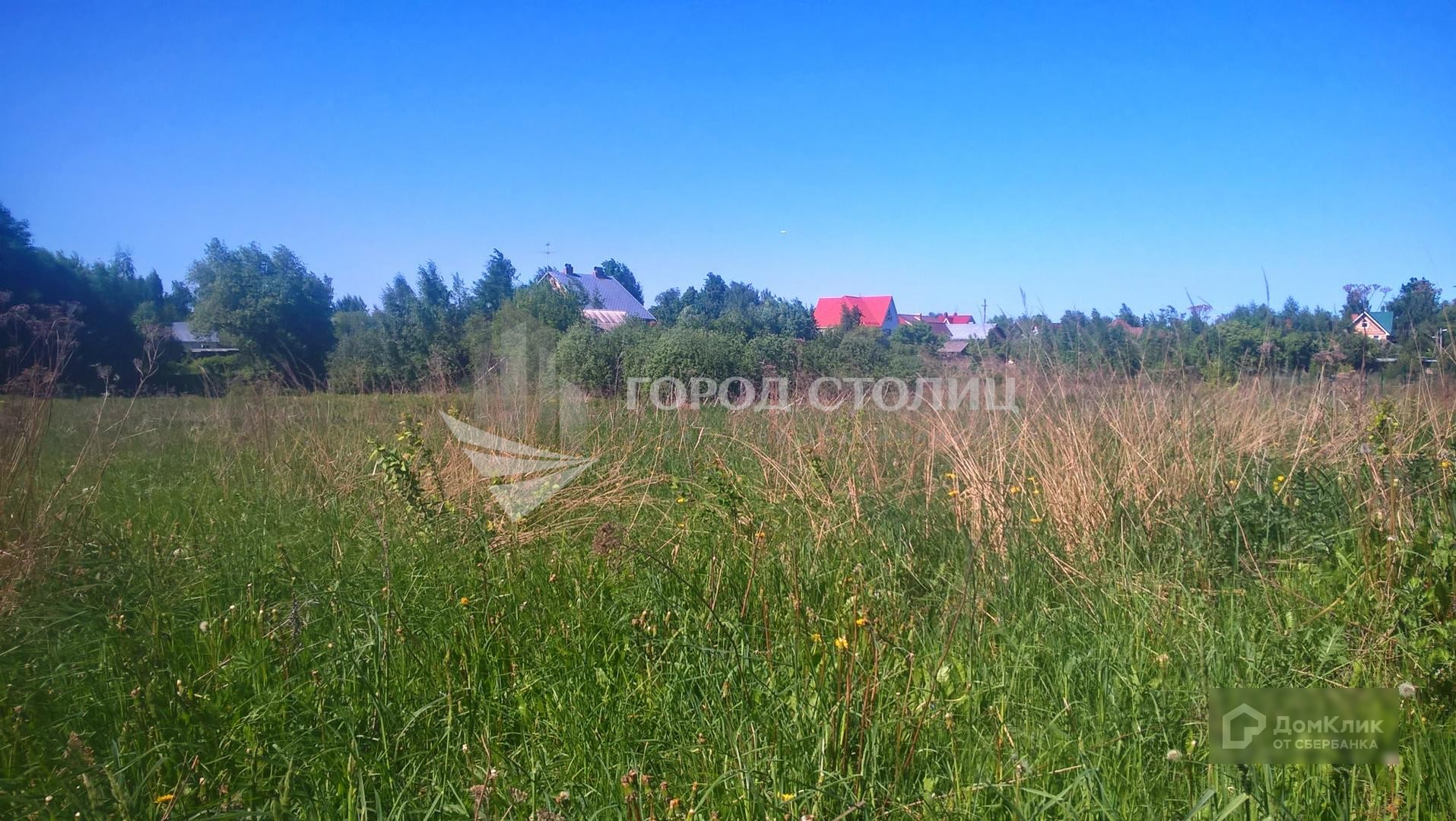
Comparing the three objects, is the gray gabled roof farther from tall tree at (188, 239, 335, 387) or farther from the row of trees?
tall tree at (188, 239, 335, 387)

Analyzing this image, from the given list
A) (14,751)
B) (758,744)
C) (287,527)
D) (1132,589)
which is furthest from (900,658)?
(287,527)

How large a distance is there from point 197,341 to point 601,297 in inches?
137

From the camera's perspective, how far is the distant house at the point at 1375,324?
17.9 ft

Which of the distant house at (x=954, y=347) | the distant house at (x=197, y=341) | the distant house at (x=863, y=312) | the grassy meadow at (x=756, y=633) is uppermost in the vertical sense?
the distant house at (x=863, y=312)

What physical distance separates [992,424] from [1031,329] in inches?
74.3

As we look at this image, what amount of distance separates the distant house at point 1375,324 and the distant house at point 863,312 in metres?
3.78

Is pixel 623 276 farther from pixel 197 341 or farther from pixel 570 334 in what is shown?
pixel 197 341

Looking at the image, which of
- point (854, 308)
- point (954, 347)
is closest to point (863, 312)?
point (854, 308)

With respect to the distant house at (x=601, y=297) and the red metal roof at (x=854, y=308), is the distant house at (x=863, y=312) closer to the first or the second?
the red metal roof at (x=854, y=308)

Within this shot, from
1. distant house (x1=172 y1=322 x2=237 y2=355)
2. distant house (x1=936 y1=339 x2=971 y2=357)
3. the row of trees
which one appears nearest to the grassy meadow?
the row of trees

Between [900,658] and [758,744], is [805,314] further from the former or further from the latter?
[758,744]

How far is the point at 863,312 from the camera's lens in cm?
848

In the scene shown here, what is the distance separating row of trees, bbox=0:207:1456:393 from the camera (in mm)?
4992

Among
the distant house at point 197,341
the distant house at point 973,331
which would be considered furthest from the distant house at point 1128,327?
A: the distant house at point 197,341
